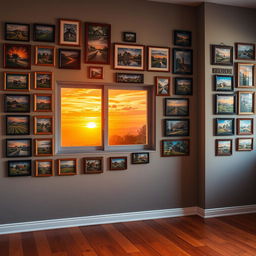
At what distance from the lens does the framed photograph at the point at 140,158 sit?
4.69m

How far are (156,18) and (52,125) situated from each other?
2.08m

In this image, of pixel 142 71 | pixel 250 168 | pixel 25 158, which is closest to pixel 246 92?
pixel 250 168

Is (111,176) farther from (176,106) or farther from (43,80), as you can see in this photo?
(43,80)

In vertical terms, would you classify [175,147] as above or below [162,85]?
below

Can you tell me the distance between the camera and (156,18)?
477 cm

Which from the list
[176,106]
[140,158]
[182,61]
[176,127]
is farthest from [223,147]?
[182,61]

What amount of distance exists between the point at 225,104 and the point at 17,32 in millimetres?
2983

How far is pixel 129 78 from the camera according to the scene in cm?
464

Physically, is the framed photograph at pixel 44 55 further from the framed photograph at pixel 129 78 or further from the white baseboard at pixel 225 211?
the white baseboard at pixel 225 211

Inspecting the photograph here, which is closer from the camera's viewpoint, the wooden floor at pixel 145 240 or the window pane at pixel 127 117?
the wooden floor at pixel 145 240

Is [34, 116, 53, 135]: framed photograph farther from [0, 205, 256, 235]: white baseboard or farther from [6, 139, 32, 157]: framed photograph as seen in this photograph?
[0, 205, 256, 235]: white baseboard

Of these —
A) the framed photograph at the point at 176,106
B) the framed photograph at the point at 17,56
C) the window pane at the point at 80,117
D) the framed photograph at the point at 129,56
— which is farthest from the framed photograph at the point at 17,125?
the framed photograph at the point at 176,106

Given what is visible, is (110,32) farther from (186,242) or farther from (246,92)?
(186,242)

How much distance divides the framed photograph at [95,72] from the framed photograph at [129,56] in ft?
0.74
